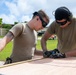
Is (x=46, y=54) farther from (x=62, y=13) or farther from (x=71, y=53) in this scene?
(x=62, y=13)

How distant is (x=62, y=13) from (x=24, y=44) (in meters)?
0.70

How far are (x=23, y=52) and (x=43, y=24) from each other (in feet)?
1.57

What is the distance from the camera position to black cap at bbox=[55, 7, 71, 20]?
12.2 feet

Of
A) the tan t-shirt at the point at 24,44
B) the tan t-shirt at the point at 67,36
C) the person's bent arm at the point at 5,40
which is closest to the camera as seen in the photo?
the person's bent arm at the point at 5,40

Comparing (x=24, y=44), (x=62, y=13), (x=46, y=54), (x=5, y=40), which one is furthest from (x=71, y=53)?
(x=5, y=40)

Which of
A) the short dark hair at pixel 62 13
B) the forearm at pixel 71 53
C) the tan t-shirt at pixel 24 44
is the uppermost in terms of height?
the short dark hair at pixel 62 13

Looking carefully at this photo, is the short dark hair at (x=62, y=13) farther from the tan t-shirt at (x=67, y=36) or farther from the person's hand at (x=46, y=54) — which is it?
the person's hand at (x=46, y=54)

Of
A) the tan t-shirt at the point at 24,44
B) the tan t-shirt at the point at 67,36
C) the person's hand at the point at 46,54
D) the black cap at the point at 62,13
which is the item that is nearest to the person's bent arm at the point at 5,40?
the tan t-shirt at the point at 24,44

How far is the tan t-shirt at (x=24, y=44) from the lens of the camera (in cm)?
359

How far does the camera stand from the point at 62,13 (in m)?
3.72

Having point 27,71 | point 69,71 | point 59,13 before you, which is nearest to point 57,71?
point 69,71

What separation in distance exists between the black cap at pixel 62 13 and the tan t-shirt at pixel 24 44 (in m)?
0.42

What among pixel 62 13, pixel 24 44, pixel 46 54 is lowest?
pixel 46 54

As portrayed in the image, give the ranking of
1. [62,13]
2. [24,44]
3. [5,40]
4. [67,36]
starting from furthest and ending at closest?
[67,36], [62,13], [24,44], [5,40]
